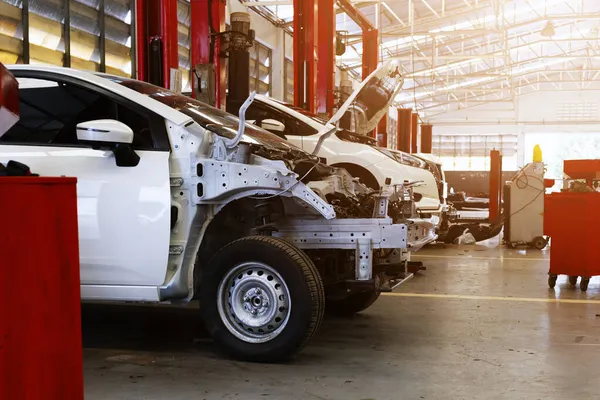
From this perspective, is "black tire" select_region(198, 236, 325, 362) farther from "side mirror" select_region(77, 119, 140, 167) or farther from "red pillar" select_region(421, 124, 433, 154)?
"red pillar" select_region(421, 124, 433, 154)

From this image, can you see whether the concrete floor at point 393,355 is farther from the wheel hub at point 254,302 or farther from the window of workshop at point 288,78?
the window of workshop at point 288,78

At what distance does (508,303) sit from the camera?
227 inches

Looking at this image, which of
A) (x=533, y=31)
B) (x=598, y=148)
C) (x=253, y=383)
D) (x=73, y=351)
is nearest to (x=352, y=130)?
(x=253, y=383)

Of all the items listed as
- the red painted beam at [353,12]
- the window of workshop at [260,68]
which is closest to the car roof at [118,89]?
the red painted beam at [353,12]

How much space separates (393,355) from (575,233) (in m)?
3.23

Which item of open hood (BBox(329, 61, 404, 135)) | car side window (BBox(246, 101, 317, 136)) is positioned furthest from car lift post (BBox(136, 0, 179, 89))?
open hood (BBox(329, 61, 404, 135))

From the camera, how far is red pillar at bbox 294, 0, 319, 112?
11273mm

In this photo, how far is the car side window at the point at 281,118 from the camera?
765cm

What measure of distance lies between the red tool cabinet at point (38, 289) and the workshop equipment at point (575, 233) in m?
5.43

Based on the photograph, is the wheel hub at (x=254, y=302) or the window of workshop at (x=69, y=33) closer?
the wheel hub at (x=254, y=302)

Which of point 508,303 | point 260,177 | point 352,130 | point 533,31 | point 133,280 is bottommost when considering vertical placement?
point 508,303

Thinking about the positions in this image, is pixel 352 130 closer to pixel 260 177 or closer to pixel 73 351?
pixel 260 177

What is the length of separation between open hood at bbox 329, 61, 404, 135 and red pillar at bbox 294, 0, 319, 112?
2.82 meters

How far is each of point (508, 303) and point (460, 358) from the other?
2.05 meters
